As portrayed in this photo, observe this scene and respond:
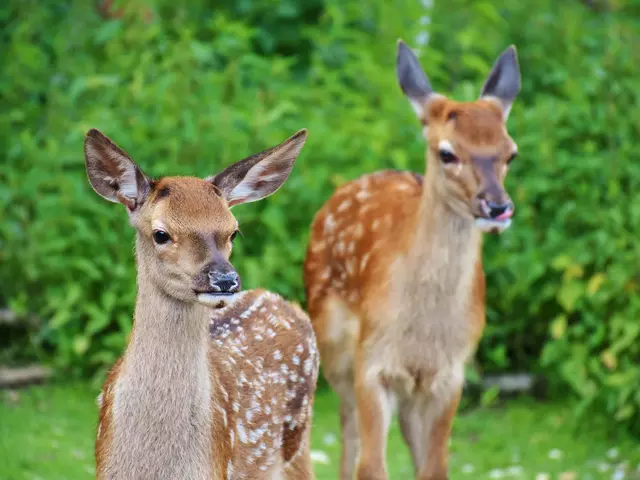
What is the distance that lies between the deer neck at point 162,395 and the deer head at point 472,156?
1.95m

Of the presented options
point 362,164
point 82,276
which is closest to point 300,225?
point 362,164

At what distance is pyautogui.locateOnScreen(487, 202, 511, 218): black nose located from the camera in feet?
20.8

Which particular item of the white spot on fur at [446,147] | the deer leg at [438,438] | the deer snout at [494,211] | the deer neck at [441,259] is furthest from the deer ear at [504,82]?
the deer leg at [438,438]

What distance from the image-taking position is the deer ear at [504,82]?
23.9ft

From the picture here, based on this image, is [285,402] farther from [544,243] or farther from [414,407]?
[544,243]

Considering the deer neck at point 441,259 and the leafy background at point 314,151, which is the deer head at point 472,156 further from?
the leafy background at point 314,151

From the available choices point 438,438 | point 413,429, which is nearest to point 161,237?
point 438,438

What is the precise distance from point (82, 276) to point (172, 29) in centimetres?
309

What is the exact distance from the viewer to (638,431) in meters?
8.47

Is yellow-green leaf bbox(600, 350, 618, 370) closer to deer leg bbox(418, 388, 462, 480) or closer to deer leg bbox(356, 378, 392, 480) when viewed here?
deer leg bbox(418, 388, 462, 480)

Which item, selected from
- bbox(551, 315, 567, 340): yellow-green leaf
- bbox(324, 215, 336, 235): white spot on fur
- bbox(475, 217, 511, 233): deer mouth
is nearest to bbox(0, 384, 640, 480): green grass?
bbox(551, 315, 567, 340): yellow-green leaf

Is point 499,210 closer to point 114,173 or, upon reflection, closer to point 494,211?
point 494,211

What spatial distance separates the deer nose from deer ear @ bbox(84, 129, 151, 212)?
76.7 inches

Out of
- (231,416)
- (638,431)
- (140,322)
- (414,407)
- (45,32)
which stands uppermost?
(45,32)
